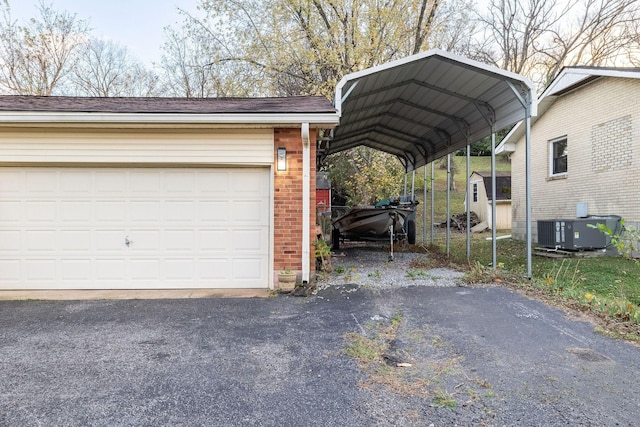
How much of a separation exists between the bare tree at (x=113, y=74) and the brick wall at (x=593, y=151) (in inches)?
747

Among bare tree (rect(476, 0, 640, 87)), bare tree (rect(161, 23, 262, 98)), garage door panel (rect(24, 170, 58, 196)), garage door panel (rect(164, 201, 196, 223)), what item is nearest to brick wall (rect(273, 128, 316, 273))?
garage door panel (rect(164, 201, 196, 223))

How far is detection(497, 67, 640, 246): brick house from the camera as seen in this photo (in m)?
9.70

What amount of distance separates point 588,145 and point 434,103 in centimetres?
573

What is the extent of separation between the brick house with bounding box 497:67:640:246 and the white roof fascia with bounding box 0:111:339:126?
27.5 feet

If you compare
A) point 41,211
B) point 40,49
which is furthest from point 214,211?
point 40,49

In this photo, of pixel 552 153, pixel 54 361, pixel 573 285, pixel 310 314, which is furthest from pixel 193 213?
pixel 552 153

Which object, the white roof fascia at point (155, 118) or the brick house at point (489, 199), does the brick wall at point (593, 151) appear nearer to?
the brick house at point (489, 199)

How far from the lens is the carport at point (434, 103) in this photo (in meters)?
6.44

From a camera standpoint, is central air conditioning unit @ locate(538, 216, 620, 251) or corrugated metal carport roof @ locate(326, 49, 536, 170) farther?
central air conditioning unit @ locate(538, 216, 620, 251)

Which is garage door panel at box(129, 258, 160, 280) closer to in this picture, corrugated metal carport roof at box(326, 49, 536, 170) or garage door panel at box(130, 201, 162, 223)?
garage door panel at box(130, 201, 162, 223)

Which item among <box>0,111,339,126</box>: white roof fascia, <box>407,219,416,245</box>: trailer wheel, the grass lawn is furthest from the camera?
<box>407,219,416,245</box>: trailer wheel

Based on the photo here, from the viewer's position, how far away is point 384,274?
7535 mm

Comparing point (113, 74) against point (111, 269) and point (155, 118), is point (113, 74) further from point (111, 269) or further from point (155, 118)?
point (111, 269)

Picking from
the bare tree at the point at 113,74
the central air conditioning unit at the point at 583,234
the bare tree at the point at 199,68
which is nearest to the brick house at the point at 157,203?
the central air conditioning unit at the point at 583,234
